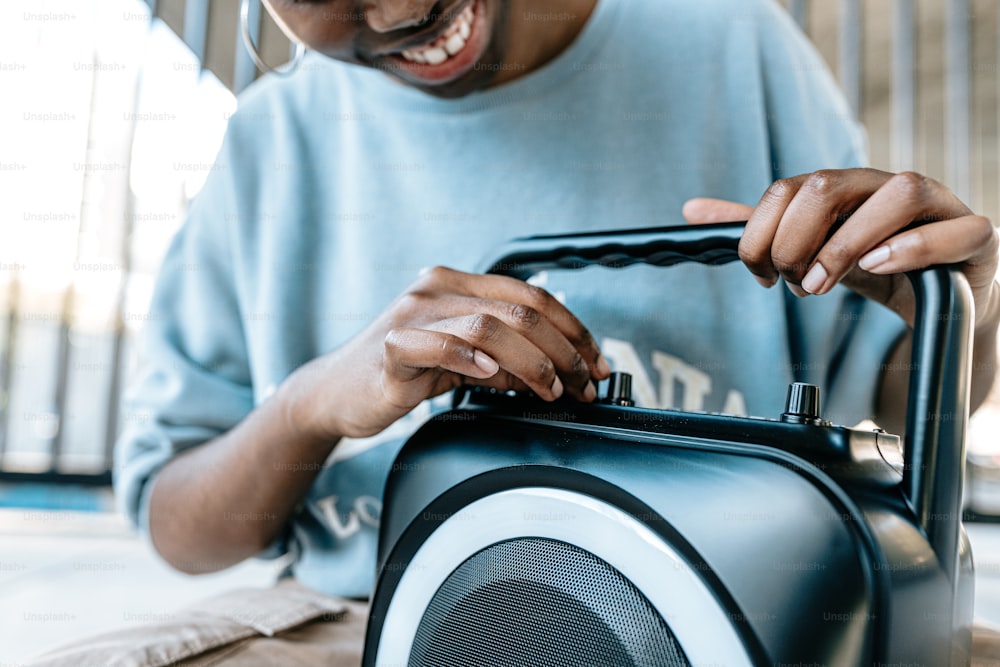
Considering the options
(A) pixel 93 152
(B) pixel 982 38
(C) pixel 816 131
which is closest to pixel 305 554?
(C) pixel 816 131

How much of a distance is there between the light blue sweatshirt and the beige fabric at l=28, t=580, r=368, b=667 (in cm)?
5

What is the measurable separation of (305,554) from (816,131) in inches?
25.3

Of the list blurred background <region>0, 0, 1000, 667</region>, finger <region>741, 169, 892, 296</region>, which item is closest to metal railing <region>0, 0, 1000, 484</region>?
blurred background <region>0, 0, 1000, 667</region>

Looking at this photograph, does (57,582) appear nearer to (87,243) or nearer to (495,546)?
(87,243)

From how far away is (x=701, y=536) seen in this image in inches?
12.5

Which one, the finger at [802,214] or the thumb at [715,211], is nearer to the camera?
the finger at [802,214]

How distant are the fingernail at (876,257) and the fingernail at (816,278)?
18 millimetres

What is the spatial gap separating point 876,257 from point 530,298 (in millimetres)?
180

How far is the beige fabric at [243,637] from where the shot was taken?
51cm

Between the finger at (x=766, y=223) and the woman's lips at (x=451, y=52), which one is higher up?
the woman's lips at (x=451, y=52)

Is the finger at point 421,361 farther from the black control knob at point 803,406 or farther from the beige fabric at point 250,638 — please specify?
the beige fabric at point 250,638

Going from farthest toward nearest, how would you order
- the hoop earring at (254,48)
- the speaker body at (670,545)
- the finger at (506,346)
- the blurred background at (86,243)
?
the blurred background at (86,243)
the hoop earring at (254,48)
the finger at (506,346)
the speaker body at (670,545)

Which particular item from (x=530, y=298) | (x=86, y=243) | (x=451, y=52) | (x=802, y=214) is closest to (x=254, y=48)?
(x=451, y=52)

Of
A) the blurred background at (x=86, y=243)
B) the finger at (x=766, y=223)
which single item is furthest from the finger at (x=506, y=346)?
the blurred background at (x=86, y=243)
